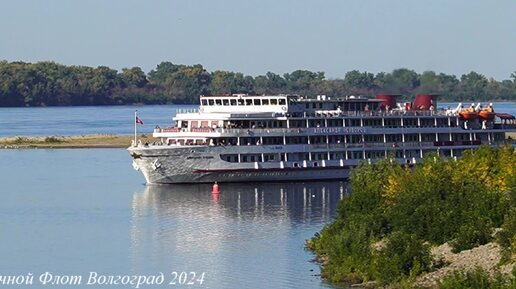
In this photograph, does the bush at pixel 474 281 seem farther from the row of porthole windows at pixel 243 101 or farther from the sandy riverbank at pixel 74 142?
the sandy riverbank at pixel 74 142

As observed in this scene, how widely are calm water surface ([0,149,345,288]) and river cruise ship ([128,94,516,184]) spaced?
3.93 ft

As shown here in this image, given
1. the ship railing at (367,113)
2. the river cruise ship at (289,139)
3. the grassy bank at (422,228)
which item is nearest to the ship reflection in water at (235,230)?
the river cruise ship at (289,139)

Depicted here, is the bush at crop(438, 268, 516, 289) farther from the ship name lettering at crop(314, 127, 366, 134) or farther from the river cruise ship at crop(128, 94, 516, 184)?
the ship name lettering at crop(314, 127, 366, 134)

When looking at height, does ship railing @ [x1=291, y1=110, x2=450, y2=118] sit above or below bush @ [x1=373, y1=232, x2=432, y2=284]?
above

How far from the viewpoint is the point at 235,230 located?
6100 cm

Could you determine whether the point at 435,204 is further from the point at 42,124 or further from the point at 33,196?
the point at 42,124

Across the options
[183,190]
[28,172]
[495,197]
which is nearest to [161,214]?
[183,190]

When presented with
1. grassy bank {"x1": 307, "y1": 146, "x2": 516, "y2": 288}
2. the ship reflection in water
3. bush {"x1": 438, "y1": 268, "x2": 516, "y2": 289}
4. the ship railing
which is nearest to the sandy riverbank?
the ship railing

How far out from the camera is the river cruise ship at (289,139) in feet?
267

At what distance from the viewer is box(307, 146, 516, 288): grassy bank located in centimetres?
4316

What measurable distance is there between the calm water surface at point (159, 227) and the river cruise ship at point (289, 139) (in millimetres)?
1196

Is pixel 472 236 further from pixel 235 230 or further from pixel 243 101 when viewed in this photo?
pixel 243 101

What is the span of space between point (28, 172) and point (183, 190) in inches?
756

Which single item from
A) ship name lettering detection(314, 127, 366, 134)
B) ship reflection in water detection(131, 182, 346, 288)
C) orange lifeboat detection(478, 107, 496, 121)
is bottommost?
ship reflection in water detection(131, 182, 346, 288)
